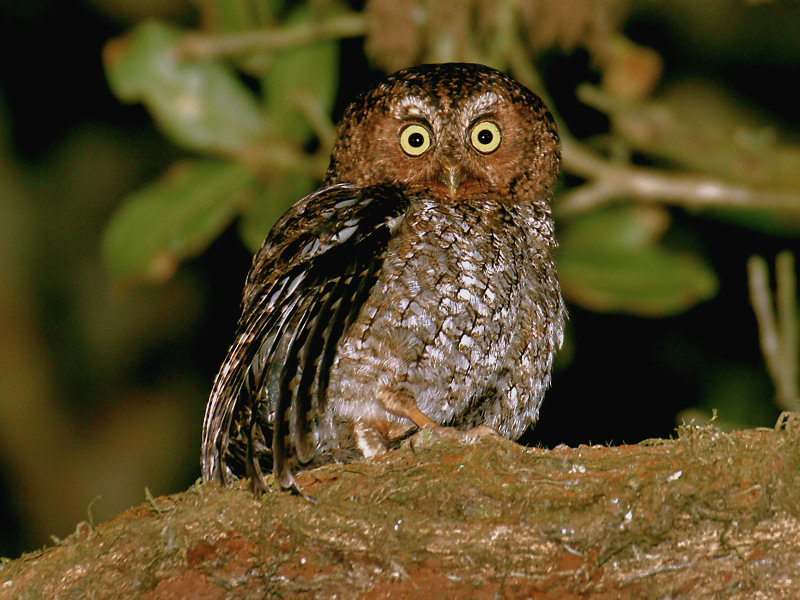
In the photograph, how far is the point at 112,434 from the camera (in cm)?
611

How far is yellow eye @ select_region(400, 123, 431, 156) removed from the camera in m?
3.23

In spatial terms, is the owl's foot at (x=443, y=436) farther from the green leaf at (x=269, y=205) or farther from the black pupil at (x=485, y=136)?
the green leaf at (x=269, y=205)

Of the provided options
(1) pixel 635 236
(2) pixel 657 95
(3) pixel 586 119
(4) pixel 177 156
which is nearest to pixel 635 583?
(1) pixel 635 236

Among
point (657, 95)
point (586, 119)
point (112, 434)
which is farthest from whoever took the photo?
point (112, 434)

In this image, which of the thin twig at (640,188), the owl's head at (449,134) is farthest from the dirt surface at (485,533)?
the thin twig at (640,188)

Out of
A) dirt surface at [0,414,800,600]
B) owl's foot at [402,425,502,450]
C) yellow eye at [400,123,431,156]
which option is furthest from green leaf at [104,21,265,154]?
dirt surface at [0,414,800,600]

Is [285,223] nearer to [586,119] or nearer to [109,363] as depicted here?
[586,119]

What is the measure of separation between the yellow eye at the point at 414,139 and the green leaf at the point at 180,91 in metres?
0.79

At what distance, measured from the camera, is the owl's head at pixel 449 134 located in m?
3.21

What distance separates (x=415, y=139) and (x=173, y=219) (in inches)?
38.4

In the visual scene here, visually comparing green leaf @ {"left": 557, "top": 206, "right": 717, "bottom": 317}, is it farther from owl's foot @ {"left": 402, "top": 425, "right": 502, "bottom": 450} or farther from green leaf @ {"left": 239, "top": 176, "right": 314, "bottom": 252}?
owl's foot @ {"left": 402, "top": 425, "right": 502, "bottom": 450}

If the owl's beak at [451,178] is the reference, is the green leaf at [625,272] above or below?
below

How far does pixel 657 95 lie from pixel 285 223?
3.18m

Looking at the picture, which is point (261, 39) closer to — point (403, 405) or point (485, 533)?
point (403, 405)
